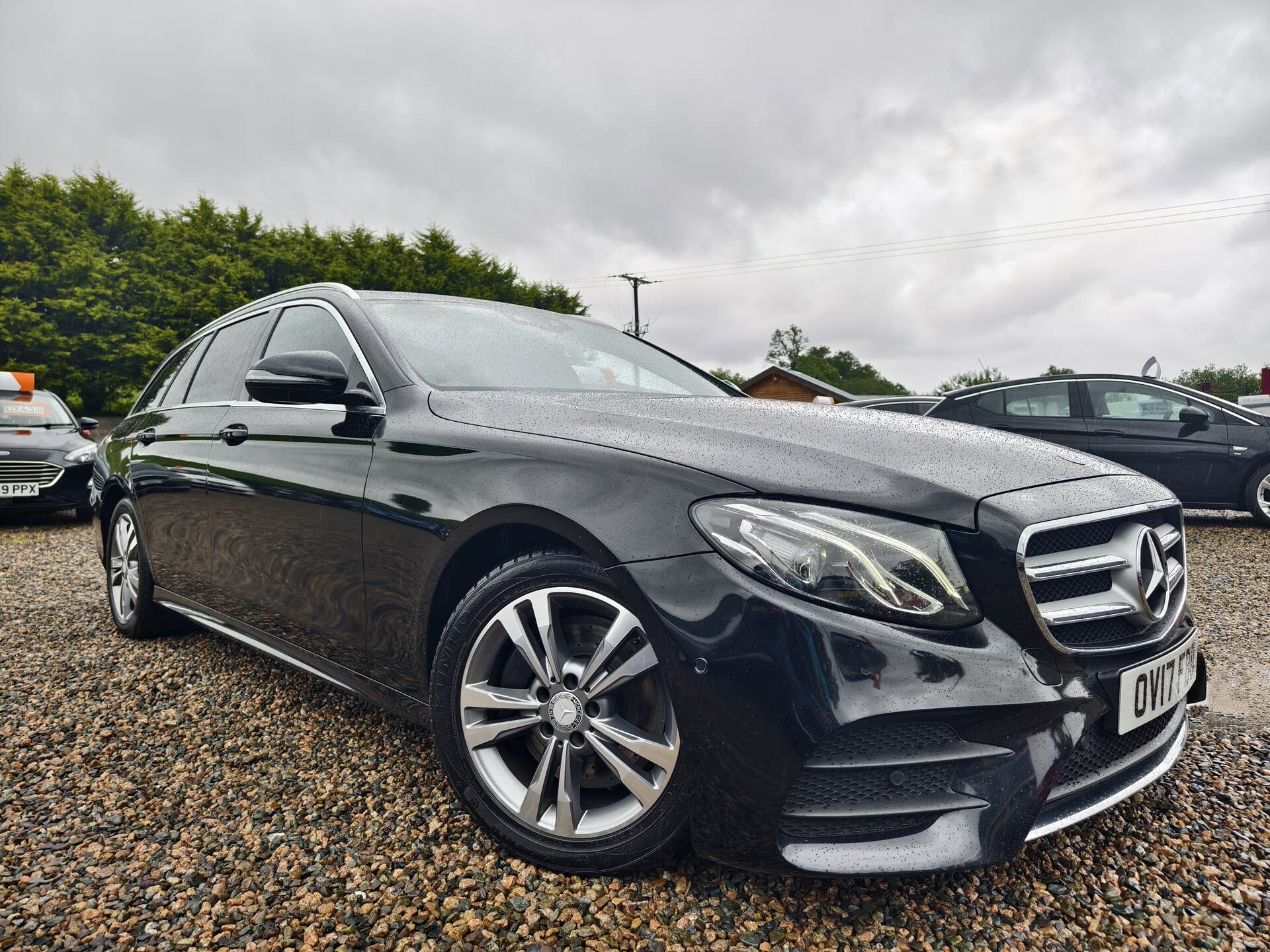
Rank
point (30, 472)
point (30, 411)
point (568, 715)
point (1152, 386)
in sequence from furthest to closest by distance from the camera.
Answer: point (30, 411)
point (30, 472)
point (1152, 386)
point (568, 715)

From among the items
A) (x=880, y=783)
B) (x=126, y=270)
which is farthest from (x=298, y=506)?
(x=126, y=270)

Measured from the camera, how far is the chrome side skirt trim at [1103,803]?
1.48m

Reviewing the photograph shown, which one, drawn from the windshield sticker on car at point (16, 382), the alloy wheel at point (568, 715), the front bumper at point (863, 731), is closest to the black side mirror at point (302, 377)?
the alloy wheel at point (568, 715)

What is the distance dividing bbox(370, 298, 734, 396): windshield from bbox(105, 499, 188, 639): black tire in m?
2.01

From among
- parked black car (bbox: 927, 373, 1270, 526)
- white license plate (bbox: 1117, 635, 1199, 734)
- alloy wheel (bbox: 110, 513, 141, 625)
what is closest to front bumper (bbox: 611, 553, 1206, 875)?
white license plate (bbox: 1117, 635, 1199, 734)

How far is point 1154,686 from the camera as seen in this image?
5.42 ft

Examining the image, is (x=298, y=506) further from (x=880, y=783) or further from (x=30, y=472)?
(x=30, y=472)

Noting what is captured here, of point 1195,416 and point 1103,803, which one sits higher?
point 1195,416

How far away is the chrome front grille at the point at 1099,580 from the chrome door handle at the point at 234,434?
256cm

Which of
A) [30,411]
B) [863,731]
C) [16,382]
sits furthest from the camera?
[16,382]

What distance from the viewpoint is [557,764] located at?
175cm

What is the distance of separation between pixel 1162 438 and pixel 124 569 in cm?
854

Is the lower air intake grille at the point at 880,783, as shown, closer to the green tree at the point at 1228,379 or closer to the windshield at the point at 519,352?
the windshield at the point at 519,352

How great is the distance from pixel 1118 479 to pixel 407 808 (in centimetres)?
196
